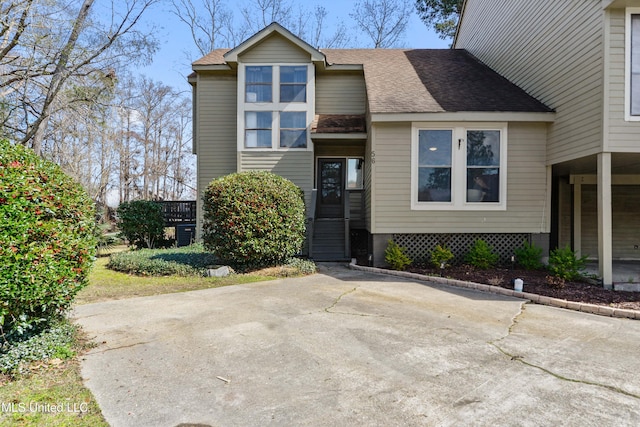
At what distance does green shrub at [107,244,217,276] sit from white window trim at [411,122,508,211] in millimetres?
5306

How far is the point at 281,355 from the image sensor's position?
347 centimetres

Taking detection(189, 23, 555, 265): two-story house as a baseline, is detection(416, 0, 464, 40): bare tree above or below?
above

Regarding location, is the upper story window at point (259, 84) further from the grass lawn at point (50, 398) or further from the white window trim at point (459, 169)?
the grass lawn at point (50, 398)

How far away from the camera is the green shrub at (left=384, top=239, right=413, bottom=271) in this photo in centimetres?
794

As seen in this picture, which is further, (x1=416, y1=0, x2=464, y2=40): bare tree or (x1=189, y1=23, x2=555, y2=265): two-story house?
(x1=416, y1=0, x2=464, y2=40): bare tree

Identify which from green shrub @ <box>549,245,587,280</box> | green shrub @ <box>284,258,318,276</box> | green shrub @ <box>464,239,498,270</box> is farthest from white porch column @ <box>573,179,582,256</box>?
green shrub @ <box>284,258,318,276</box>

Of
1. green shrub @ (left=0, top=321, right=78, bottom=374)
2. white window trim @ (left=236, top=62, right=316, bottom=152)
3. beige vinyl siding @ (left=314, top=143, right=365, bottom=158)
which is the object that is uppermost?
white window trim @ (left=236, top=62, right=316, bottom=152)

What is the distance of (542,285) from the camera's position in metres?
6.38

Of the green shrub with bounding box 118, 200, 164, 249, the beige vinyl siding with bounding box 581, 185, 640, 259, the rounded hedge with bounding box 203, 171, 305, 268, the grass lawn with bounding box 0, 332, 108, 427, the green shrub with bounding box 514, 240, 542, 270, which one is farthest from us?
the green shrub with bounding box 118, 200, 164, 249

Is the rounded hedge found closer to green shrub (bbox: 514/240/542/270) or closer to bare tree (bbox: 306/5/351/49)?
green shrub (bbox: 514/240/542/270)

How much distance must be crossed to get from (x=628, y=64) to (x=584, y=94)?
786 millimetres

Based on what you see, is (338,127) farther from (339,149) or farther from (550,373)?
(550,373)

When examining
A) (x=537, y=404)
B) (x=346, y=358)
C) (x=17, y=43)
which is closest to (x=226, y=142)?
(x=17, y=43)

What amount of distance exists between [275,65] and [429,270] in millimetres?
7961
